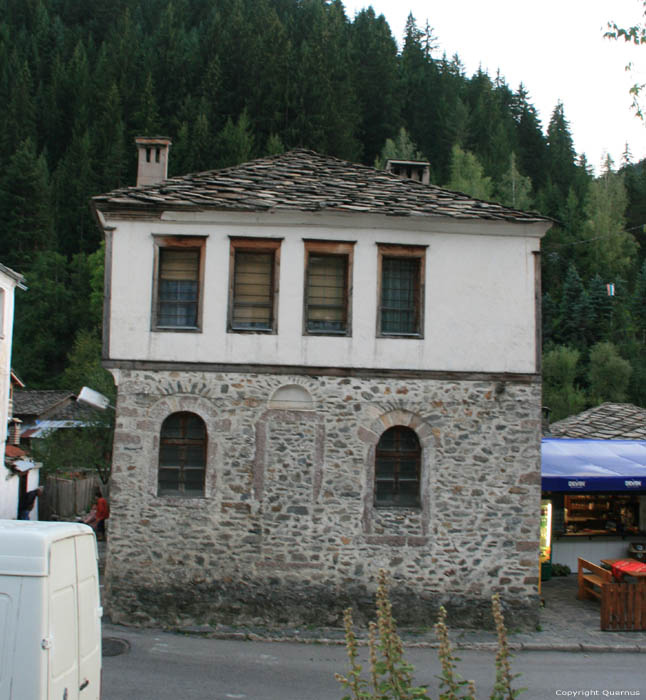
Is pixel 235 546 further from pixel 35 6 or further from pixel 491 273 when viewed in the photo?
pixel 35 6

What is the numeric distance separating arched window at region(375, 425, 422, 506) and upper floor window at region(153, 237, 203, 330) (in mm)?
3862

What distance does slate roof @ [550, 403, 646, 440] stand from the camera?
19.9 metres

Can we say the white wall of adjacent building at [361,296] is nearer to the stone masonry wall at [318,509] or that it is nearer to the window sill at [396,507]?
the stone masonry wall at [318,509]

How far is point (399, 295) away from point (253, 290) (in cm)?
254

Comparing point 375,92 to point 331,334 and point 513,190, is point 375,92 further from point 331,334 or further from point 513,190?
point 331,334

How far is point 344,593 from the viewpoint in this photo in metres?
11.5

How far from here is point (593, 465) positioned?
1537 cm

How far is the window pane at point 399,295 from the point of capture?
12.3 metres

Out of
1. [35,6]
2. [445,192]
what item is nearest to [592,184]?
[445,192]

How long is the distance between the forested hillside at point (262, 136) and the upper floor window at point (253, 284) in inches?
1412

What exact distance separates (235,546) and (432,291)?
17.7 feet

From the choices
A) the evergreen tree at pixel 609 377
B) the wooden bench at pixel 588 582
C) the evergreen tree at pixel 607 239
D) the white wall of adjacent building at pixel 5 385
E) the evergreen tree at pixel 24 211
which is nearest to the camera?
the wooden bench at pixel 588 582

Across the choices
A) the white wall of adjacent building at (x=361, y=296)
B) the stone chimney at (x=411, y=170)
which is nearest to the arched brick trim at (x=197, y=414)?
the white wall of adjacent building at (x=361, y=296)

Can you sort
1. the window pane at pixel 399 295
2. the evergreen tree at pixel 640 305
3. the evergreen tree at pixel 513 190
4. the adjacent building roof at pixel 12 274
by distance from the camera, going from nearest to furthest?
the window pane at pixel 399 295 → the adjacent building roof at pixel 12 274 → the evergreen tree at pixel 640 305 → the evergreen tree at pixel 513 190
